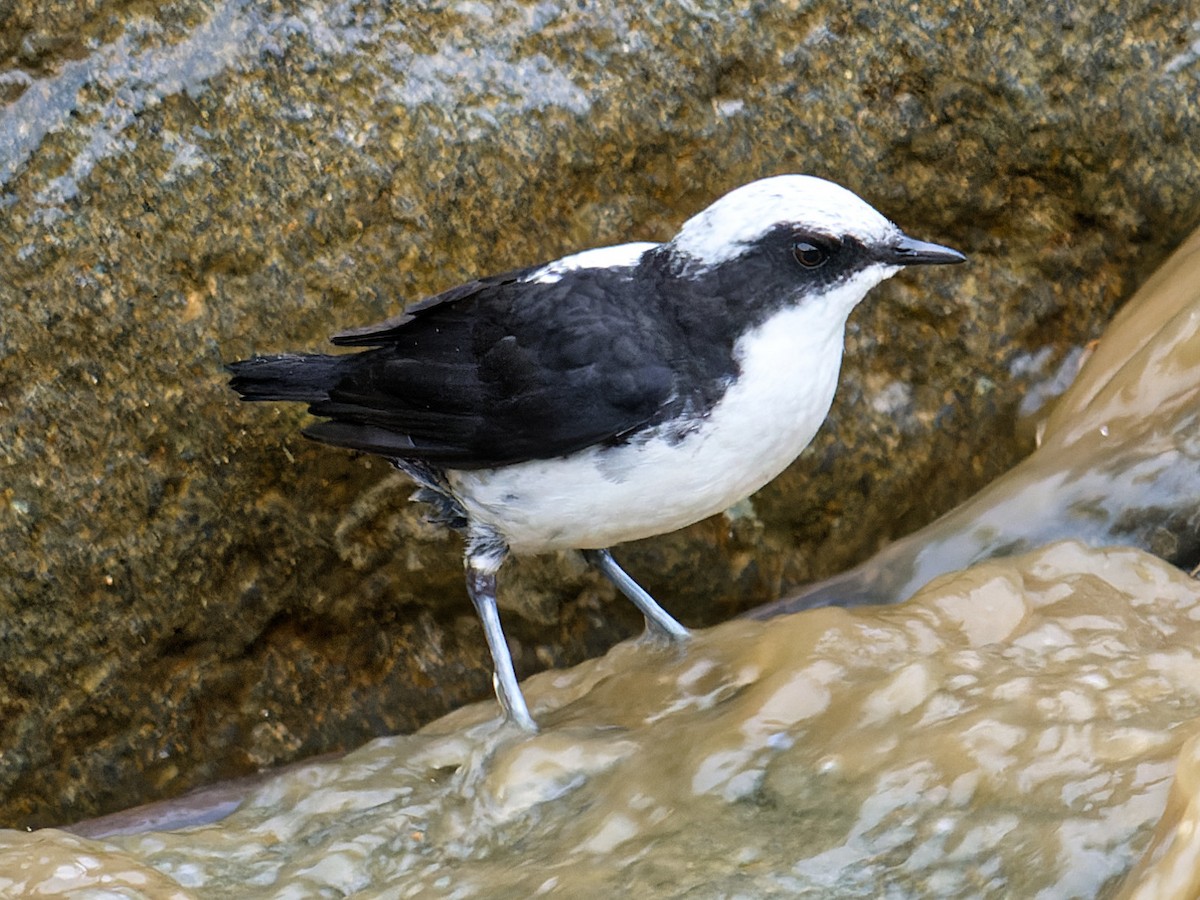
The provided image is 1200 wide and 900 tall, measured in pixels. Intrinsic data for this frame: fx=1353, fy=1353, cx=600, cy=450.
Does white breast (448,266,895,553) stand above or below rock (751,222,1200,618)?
above

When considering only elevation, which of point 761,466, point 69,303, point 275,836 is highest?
point 69,303

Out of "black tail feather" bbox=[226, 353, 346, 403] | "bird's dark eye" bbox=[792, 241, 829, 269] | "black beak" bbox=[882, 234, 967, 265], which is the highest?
"black tail feather" bbox=[226, 353, 346, 403]

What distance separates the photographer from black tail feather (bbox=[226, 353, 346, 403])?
3.63 meters

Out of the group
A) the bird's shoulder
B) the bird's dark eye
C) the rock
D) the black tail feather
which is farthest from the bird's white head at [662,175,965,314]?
the rock

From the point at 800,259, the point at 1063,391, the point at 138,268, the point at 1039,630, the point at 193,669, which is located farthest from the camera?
the point at 1063,391

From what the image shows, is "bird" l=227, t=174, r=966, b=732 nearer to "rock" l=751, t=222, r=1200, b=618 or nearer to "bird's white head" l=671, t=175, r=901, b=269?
"bird's white head" l=671, t=175, r=901, b=269

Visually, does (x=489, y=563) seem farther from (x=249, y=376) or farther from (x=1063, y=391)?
(x=1063, y=391)

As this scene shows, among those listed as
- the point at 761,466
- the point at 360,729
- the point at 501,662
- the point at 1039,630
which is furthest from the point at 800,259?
the point at 360,729

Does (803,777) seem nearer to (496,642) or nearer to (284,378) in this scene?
(496,642)

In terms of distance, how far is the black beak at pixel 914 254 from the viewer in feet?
10.8

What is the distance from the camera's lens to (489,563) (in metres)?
3.89

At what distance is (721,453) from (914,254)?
2.20ft

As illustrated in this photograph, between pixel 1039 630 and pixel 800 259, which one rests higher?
pixel 800 259

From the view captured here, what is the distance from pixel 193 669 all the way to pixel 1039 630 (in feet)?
8.24
